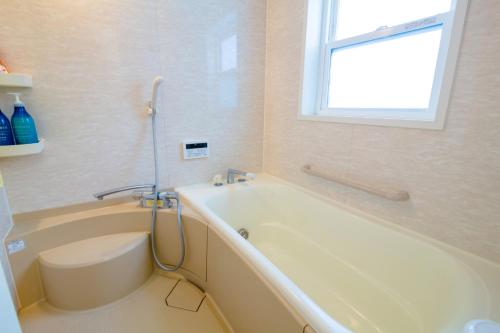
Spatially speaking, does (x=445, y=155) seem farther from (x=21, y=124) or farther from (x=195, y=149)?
(x=21, y=124)

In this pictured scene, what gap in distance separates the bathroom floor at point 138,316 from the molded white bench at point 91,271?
47mm

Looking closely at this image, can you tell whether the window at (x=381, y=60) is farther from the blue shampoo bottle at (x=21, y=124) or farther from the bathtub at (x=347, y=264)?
the blue shampoo bottle at (x=21, y=124)

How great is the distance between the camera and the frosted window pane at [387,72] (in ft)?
3.67

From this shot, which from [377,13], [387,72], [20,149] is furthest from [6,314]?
[377,13]

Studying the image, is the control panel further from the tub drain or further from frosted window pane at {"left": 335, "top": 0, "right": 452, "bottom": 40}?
frosted window pane at {"left": 335, "top": 0, "right": 452, "bottom": 40}

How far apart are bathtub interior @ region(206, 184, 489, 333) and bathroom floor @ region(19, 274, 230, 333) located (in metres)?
0.54

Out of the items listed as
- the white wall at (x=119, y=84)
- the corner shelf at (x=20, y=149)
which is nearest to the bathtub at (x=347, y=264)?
the white wall at (x=119, y=84)

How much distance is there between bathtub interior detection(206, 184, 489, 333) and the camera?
94 centimetres

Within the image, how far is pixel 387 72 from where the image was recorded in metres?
1.28

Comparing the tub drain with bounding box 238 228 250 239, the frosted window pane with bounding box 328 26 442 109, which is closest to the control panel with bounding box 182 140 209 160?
the tub drain with bounding box 238 228 250 239

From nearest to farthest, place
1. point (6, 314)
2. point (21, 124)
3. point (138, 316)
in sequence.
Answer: point (6, 314) < point (21, 124) < point (138, 316)

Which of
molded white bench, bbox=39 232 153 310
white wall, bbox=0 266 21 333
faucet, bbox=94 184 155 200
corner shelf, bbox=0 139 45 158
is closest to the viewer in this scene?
white wall, bbox=0 266 21 333

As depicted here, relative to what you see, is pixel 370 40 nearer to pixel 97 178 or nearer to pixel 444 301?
pixel 444 301

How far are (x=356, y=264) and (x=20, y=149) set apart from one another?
1790 millimetres
